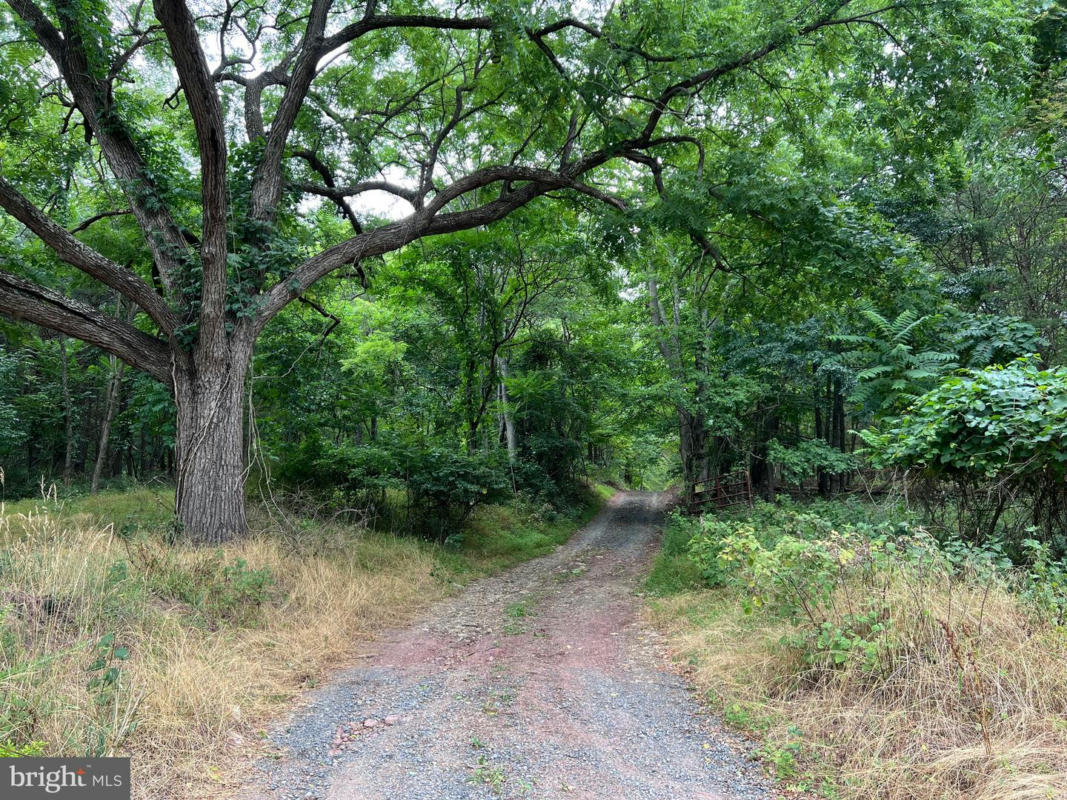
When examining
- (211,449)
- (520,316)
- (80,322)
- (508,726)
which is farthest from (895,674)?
(520,316)

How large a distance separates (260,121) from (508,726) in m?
9.42

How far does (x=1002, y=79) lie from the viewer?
20.4ft

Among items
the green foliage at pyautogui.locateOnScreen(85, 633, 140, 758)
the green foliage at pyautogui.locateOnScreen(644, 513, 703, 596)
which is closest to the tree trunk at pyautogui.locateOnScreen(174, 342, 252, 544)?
the green foliage at pyautogui.locateOnScreen(85, 633, 140, 758)

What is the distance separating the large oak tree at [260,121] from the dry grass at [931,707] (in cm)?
624

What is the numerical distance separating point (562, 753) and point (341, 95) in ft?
35.3

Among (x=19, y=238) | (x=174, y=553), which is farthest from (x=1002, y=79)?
(x=19, y=238)

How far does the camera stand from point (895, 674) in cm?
329

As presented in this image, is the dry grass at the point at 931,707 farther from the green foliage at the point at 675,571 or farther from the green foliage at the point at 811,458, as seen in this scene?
the green foliage at the point at 811,458

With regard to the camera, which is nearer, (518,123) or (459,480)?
(518,123)

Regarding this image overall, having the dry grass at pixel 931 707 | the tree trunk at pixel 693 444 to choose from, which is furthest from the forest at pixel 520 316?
the tree trunk at pixel 693 444

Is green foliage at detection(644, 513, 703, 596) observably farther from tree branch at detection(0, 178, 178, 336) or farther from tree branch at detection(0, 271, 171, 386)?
tree branch at detection(0, 178, 178, 336)

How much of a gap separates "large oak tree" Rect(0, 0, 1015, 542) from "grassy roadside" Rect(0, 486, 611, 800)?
1332mm

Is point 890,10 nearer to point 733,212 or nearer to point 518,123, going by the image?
point 733,212

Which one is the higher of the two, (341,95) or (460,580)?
(341,95)
